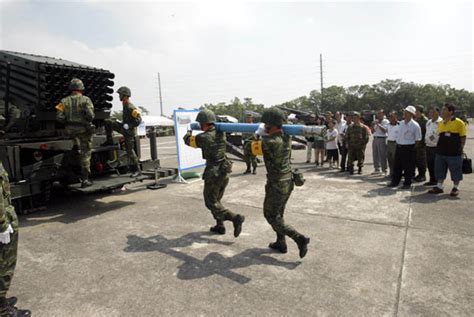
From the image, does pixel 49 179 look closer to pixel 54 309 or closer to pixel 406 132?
pixel 54 309

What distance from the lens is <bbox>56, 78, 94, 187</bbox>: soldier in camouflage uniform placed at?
5.46 meters

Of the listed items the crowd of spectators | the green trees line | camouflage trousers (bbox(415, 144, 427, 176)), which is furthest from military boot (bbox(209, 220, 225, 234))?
the green trees line

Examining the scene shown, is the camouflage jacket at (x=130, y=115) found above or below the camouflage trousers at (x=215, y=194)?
above

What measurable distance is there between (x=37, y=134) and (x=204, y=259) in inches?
165

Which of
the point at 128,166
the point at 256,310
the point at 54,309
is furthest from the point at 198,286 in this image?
the point at 128,166

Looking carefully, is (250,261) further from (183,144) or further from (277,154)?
(183,144)

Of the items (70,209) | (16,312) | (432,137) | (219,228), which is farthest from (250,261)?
(432,137)

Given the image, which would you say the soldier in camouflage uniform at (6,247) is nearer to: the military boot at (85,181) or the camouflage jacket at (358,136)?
the military boot at (85,181)

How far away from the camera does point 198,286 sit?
3.25 m

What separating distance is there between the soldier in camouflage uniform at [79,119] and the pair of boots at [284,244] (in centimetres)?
350

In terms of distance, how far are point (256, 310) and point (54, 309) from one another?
1753 mm

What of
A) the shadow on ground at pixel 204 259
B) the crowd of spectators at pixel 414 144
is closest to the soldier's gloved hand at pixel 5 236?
the shadow on ground at pixel 204 259

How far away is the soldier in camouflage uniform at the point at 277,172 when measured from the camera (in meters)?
3.67

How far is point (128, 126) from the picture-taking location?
21.6ft
